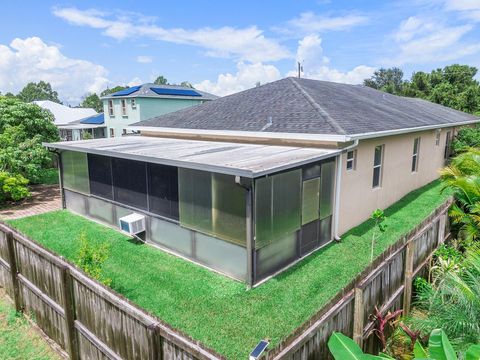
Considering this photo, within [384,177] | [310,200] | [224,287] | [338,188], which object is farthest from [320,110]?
[224,287]

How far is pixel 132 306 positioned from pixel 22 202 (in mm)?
14705

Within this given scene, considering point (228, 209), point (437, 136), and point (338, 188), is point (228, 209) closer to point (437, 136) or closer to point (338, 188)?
point (338, 188)

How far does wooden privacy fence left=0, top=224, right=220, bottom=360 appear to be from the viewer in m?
3.51

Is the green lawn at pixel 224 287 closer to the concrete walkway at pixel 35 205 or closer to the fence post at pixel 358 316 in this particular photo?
the fence post at pixel 358 316

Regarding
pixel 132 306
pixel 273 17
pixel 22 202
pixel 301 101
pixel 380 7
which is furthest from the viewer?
pixel 273 17

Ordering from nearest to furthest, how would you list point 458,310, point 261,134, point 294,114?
point 458,310 < point 261,134 < point 294,114

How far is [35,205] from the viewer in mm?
14961

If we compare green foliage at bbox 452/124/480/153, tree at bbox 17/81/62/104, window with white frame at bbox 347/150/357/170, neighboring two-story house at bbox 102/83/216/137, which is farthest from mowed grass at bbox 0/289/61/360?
tree at bbox 17/81/62/104

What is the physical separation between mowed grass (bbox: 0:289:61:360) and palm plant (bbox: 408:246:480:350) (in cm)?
582

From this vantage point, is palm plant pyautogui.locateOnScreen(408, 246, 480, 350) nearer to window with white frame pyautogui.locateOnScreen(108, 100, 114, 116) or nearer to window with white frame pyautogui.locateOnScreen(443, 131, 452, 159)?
window with white frame pyautogui.locateOnScreen(443, 131, 452, 159)

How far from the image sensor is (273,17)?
2473cm

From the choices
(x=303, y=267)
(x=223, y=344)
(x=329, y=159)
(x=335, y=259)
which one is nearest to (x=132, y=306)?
(x=223, y=344)

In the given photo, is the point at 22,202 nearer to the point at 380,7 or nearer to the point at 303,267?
the point at 303,267

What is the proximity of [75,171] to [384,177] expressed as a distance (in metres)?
12.1
